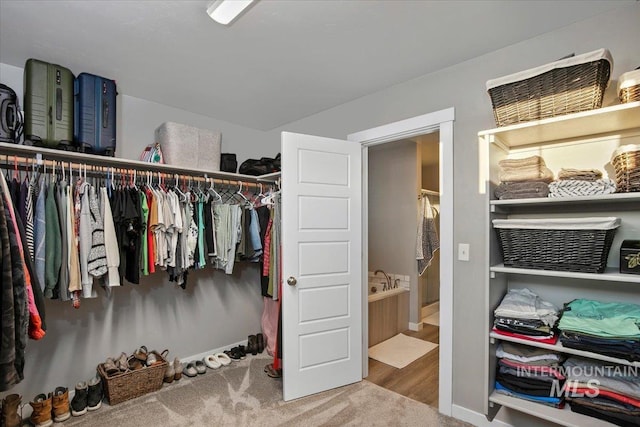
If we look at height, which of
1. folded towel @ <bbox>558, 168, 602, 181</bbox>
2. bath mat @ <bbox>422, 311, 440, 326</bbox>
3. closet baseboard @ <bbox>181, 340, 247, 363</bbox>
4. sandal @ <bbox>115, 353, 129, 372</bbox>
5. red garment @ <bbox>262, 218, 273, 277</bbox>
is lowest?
bath mat @ <bbox>422, 311, 440, 326</bbox>

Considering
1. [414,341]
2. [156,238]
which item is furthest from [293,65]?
[414,341]

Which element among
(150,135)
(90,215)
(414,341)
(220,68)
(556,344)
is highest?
(220,68)

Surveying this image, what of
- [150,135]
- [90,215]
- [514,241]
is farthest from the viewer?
[150,135]

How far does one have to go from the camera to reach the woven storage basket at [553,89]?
1.40 m

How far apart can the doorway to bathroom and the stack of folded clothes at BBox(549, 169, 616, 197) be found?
197cm

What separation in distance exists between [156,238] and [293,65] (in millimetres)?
1664

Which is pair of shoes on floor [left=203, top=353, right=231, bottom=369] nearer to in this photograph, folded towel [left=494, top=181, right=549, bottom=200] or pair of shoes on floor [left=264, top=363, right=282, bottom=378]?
pair of shoes on floor [left=264, top=363, right=282, bottom=378]

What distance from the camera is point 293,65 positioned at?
221 cm

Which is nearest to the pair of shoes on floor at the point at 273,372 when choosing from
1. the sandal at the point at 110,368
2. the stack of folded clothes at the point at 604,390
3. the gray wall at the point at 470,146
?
the sandal at the point at 110,368

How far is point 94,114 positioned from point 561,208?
3.07m

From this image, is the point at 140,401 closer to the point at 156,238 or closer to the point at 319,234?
the point at 156,238

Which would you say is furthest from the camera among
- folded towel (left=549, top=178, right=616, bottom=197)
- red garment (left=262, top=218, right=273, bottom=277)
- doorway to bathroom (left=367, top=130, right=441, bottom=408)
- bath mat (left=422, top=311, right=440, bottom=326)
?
bath mat (left=422, top=311, right=440, bottom=326)

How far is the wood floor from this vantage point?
2.48 meters

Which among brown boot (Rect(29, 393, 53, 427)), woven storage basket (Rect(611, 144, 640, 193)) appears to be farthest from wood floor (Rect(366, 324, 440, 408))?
brown boot (Rect(29, 393, 53, 427))
